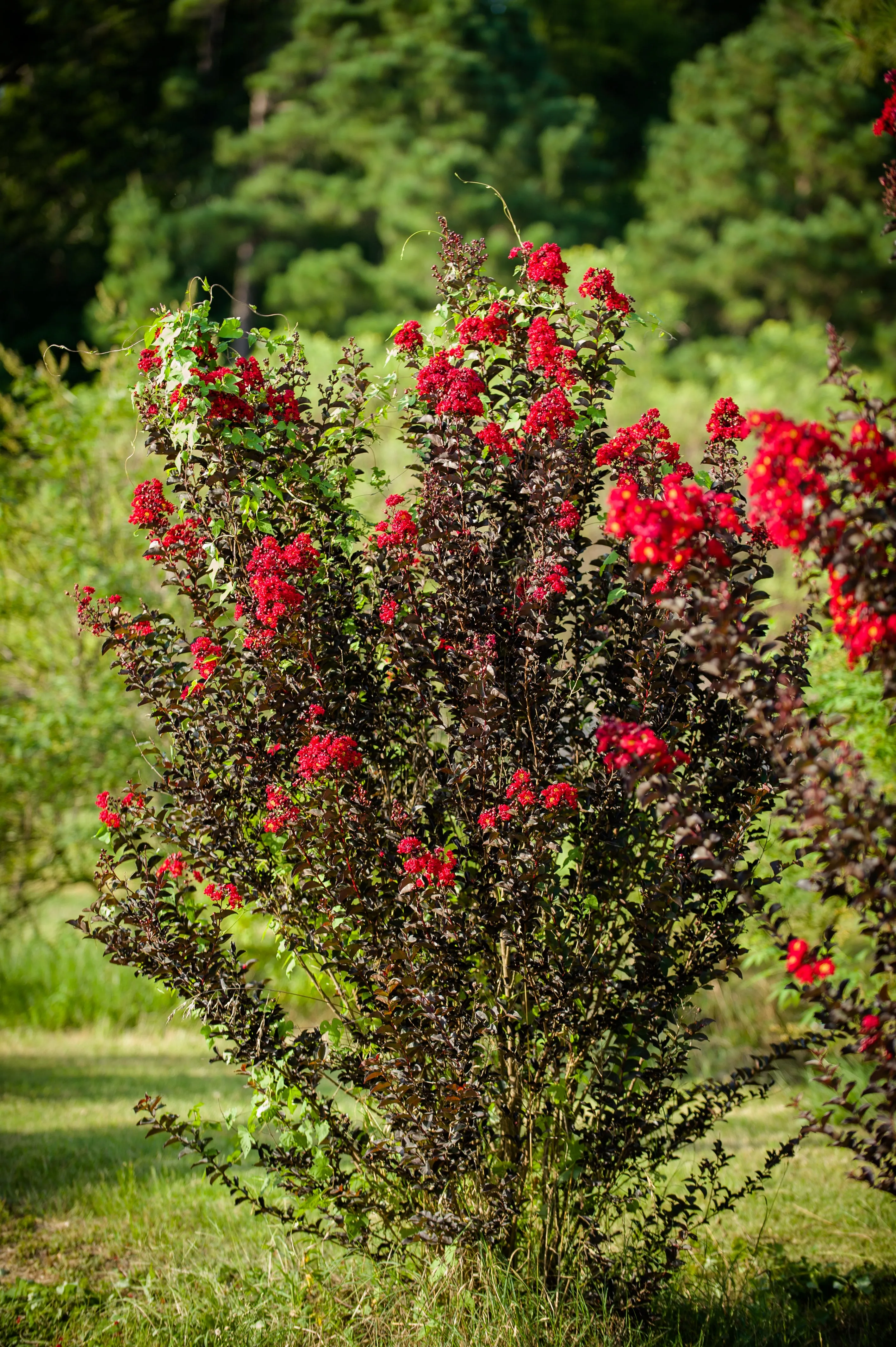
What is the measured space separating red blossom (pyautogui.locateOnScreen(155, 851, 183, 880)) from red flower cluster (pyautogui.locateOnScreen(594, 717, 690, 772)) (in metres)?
1.18

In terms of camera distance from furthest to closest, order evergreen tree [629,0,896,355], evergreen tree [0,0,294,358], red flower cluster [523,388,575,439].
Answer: evergreen tree [0,0,294,358] → evergreen tree [629,0,896,355] → red flower cluster [523,388,575,439]

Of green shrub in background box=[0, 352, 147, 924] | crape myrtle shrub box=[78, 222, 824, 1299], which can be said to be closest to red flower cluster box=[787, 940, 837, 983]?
crape myrtle shrub box=[78, 222, 824, 1299]

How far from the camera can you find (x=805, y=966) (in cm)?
184

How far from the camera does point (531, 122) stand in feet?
70.6

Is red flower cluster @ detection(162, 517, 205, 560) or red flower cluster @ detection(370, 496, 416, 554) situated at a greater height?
red flower cluster @ detection(370, 496, 416, 554)

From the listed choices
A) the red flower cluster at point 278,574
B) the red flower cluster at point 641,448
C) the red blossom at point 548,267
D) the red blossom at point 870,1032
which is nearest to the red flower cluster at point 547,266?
the red blossom at point 548,267

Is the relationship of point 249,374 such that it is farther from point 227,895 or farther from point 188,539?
point 227,895

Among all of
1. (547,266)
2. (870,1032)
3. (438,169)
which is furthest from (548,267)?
(438,169)

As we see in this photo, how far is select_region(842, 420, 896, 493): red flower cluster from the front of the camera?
5.94 feet

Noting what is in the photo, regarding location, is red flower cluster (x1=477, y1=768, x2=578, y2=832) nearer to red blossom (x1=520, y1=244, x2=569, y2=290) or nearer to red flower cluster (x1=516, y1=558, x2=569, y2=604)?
red flower cluster (x1=516, y1=558, x2=569, y2=604)

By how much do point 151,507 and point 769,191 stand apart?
21759mm

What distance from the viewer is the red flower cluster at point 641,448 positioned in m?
2.60

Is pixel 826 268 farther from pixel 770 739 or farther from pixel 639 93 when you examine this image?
pixel 770 739

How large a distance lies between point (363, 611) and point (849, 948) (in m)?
4.52
